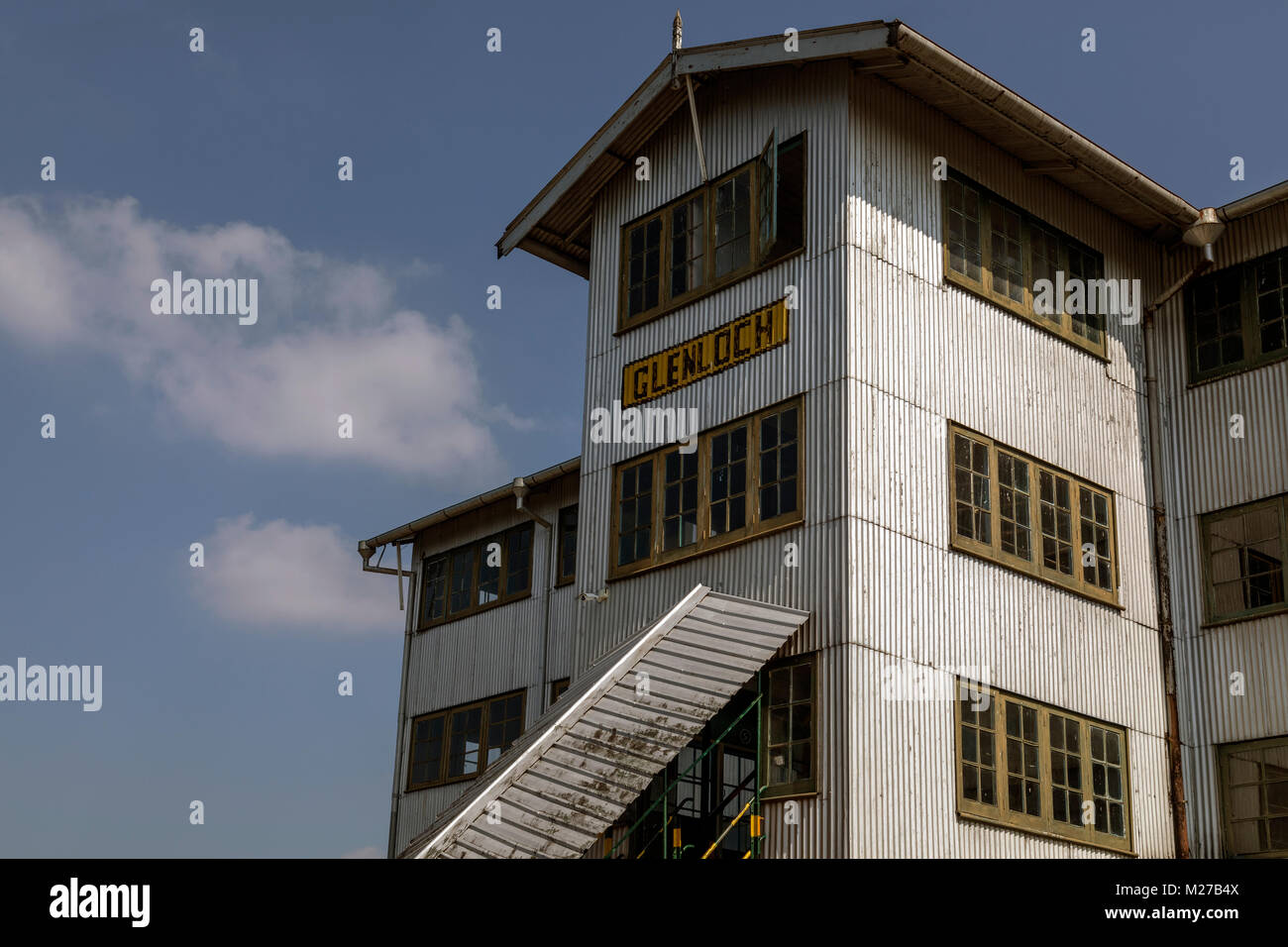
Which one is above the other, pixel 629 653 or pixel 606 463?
pixel 606 463

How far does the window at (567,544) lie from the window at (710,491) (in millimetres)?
5679

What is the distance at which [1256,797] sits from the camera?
18547mm

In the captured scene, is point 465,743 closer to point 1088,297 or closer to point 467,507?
point 467,507

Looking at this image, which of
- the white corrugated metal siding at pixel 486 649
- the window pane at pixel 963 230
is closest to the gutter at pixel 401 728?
the white corrugated metal siding at pixel 486 649

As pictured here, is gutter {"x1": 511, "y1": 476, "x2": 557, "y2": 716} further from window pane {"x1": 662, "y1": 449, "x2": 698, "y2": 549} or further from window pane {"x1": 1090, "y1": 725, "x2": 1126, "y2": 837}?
window pane {"x1": 1090, "y1": 725, "x2": 1126, "y2": 837}

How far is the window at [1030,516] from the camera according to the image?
1781 cm

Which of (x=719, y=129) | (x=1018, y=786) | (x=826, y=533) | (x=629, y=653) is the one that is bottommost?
(x=1018, y=786)

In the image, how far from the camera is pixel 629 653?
1619cm

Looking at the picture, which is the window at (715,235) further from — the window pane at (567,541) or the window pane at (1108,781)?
the window pane at (1108,781)
